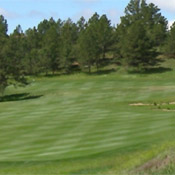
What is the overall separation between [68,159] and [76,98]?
33.6m

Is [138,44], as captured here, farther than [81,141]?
Yes

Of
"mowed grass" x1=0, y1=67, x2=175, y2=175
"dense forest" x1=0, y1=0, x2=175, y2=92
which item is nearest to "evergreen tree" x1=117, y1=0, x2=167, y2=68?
"dense forest" x1=0, y1=0, x2=175, y2=92

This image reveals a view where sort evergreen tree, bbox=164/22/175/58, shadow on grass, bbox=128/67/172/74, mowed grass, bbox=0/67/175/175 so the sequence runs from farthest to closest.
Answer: evergreen tree, bbox=164/22/175/58, shadow on grass, bbox=128/67/172/74, mowed grass, bbox=0/67/175/175

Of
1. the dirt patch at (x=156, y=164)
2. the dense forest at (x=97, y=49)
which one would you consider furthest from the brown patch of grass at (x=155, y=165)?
the dense forest at (x=97, y=49)

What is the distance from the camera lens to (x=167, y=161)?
39.2 ft

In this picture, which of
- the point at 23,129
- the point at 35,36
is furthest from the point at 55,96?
the point at 35,36

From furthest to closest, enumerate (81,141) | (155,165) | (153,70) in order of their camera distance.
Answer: (153,70) → (81,141) → (155,165)

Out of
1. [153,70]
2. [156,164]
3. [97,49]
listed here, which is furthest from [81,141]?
[97,49]

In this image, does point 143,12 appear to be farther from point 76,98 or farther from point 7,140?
point 7,140

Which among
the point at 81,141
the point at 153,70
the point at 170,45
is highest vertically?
the point at 170,45

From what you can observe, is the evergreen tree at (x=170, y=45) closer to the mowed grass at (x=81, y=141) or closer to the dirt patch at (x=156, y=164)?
the mowed grass at (x=81, y=141)

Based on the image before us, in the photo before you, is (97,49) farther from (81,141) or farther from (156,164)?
(156,164)

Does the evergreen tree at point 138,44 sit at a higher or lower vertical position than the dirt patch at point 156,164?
higher

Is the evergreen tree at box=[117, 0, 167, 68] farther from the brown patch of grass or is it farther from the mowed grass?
the brown patch of grass
